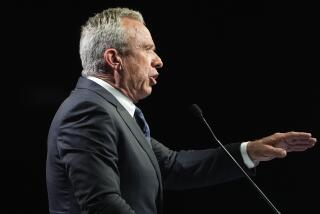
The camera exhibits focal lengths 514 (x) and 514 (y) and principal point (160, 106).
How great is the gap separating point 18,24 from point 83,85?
3.25 feet

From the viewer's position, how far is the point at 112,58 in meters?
1.72

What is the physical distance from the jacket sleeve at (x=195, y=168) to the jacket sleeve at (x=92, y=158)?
51 centimetres

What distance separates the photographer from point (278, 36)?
279 cm

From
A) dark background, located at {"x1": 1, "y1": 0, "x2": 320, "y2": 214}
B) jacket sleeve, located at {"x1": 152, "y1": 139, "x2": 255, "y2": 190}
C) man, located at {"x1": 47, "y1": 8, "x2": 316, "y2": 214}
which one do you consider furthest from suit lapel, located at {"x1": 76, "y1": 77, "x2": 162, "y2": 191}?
dark background, located at {"x1": 1, "y1": 0, "x2": 320, "y2": 214}

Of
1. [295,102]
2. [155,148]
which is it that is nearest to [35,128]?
[155,148]

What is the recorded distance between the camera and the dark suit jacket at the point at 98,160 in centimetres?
140

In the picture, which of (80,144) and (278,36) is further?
(278,36)

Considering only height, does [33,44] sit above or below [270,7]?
below

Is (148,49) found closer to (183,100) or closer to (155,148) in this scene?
(155,148)

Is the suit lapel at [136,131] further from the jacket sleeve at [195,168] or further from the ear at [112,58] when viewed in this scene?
the jacket sleeve at [195,168]

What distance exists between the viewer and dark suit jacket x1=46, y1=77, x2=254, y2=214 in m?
1.40

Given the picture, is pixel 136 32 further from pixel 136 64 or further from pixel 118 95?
pixel 118 95

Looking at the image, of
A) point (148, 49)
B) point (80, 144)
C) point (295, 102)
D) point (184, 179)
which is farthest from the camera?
point (295, 102)

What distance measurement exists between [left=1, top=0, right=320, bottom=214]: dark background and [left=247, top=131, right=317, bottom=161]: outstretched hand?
0.89m
